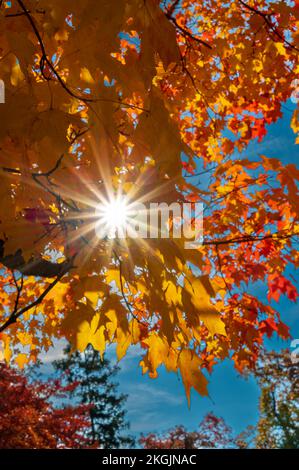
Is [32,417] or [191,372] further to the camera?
[32,417]

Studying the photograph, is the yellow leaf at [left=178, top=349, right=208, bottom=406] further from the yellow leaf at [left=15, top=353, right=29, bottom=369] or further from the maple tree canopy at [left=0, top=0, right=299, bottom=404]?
the yellow leaf at [left=15, top=353, right=29, bottom=369]

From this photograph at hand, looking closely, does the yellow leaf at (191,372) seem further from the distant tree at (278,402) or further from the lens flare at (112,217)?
the distant tree at (278,402)

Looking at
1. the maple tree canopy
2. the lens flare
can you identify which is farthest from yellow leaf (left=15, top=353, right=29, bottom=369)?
the lens flare

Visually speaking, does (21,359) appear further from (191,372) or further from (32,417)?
(32,417)

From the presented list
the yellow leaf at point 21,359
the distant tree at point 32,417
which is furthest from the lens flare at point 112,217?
the distant tree at point 32,417

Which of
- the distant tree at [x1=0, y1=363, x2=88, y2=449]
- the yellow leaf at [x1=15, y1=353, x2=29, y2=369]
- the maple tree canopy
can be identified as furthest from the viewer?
the distant tree at [x1=0, y1=363, x2=88, y2=449]

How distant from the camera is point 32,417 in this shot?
12.8 metres

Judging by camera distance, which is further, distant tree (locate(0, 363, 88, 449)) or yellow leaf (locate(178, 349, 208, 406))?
distant tree (locate(0, 363, 88, 449))

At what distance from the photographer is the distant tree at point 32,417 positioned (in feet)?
39.5

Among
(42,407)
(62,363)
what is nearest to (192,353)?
(42,407)

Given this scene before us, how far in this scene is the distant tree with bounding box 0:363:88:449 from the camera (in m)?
12.1

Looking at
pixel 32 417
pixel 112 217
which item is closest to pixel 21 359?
pixel 112 217

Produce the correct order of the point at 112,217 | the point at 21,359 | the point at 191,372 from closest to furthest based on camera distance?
the point at 191,372
the point at 112,217
the point at 21,359
